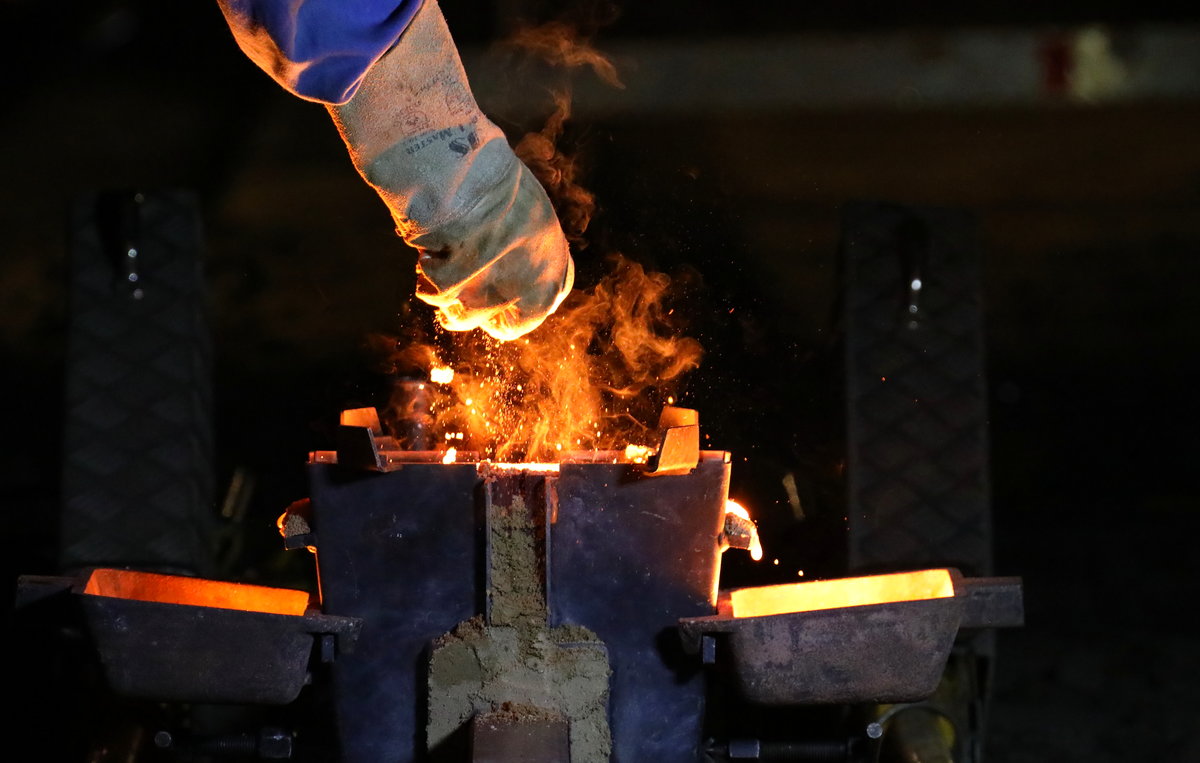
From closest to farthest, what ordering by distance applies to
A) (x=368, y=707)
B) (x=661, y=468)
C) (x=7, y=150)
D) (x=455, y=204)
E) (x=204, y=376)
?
(x=455, y=204), (x=661, y=468), (x=368, y=707), (x=204, y=376), (x=7, y=150)

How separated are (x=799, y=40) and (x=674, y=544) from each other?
4341mm

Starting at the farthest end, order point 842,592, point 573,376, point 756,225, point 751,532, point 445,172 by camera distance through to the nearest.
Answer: point 756,225, point 573,376, point 842,592, point 751,532, point 445,172

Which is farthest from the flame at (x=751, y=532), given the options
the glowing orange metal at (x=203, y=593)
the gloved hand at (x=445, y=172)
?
the glowing orange metal at (x=203, y=593)

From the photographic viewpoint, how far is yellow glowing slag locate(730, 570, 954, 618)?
7.02 feet

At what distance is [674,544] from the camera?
207 cm

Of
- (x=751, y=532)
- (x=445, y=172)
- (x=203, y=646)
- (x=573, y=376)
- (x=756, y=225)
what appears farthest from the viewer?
(x=756, y=225)

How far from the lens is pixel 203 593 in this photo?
2301mm

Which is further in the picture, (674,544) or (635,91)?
(635,91)

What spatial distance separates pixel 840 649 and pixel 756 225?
3975 millimetres

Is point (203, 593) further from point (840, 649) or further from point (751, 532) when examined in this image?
point (840, 649)

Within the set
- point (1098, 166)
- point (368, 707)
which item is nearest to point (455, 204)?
point (368, 707)

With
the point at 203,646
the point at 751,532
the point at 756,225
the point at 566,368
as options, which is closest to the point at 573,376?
the point at 566,368

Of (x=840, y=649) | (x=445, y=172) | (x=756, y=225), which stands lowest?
(x=840, y=649)

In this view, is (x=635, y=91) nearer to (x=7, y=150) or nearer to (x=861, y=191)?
(x=861, y=191)
